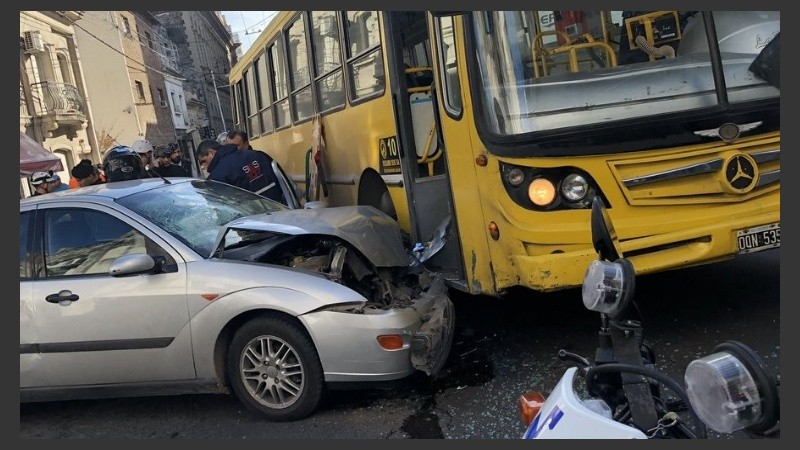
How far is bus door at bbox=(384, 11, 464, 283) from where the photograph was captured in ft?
18.1

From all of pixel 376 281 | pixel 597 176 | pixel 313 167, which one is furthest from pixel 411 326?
pixel 313 167

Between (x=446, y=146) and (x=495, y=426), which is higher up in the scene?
(x=446, y=146)

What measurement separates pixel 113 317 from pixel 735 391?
3.71m

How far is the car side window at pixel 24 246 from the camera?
14.8 ft

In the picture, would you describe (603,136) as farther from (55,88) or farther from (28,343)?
(55,88)

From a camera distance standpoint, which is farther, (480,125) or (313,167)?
(313,167)

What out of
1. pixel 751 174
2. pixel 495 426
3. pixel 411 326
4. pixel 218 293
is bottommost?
pixel 495 426

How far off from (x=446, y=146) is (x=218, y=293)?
72.0 inches

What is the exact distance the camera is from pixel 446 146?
15.5ft

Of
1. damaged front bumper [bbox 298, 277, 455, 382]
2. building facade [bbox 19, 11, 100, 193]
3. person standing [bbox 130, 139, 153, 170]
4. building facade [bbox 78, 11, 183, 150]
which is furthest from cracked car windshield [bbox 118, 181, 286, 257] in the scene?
building facade [bbox 78, 11, 183, 150]

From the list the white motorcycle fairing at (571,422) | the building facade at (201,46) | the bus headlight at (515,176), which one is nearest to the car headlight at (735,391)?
the white motorcycle fairing at (571,422)

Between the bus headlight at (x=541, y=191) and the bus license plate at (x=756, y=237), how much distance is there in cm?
111

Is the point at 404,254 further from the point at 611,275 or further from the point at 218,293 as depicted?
the point at 611,275

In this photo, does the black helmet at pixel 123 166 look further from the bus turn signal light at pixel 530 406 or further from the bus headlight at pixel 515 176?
the bus turn signal light at pixel 530 406
